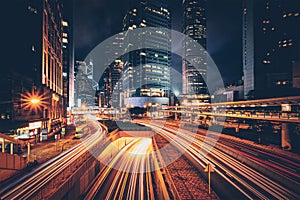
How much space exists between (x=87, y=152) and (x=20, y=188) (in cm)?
970

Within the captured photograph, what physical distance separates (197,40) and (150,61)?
91047mm

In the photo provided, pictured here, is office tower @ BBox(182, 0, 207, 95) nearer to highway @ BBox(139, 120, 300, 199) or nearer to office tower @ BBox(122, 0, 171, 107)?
office tower @ BBox(122, 0, 171, 107)

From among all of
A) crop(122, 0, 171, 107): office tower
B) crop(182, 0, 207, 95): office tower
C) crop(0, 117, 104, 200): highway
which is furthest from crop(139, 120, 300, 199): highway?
crop(182, 0, 207, 95): office tower

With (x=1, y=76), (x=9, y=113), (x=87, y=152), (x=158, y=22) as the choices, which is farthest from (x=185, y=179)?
(x=158, y=22)

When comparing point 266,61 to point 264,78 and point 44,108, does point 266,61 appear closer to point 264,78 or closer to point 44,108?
point 264,78

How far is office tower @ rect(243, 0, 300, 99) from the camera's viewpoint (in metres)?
76.2

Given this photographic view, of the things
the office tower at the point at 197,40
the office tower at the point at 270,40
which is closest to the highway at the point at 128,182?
the office tower at the point at 270,40

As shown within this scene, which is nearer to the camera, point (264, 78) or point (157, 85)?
point (264, 78)

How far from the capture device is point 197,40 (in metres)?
190

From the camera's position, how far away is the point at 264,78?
75062mm

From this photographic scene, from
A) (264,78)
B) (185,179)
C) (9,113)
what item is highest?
(264,78)

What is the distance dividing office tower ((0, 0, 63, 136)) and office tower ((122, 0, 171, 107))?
8834 centimetres

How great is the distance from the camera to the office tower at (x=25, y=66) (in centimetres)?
2303

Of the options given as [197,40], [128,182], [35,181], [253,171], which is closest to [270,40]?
[253,171]
